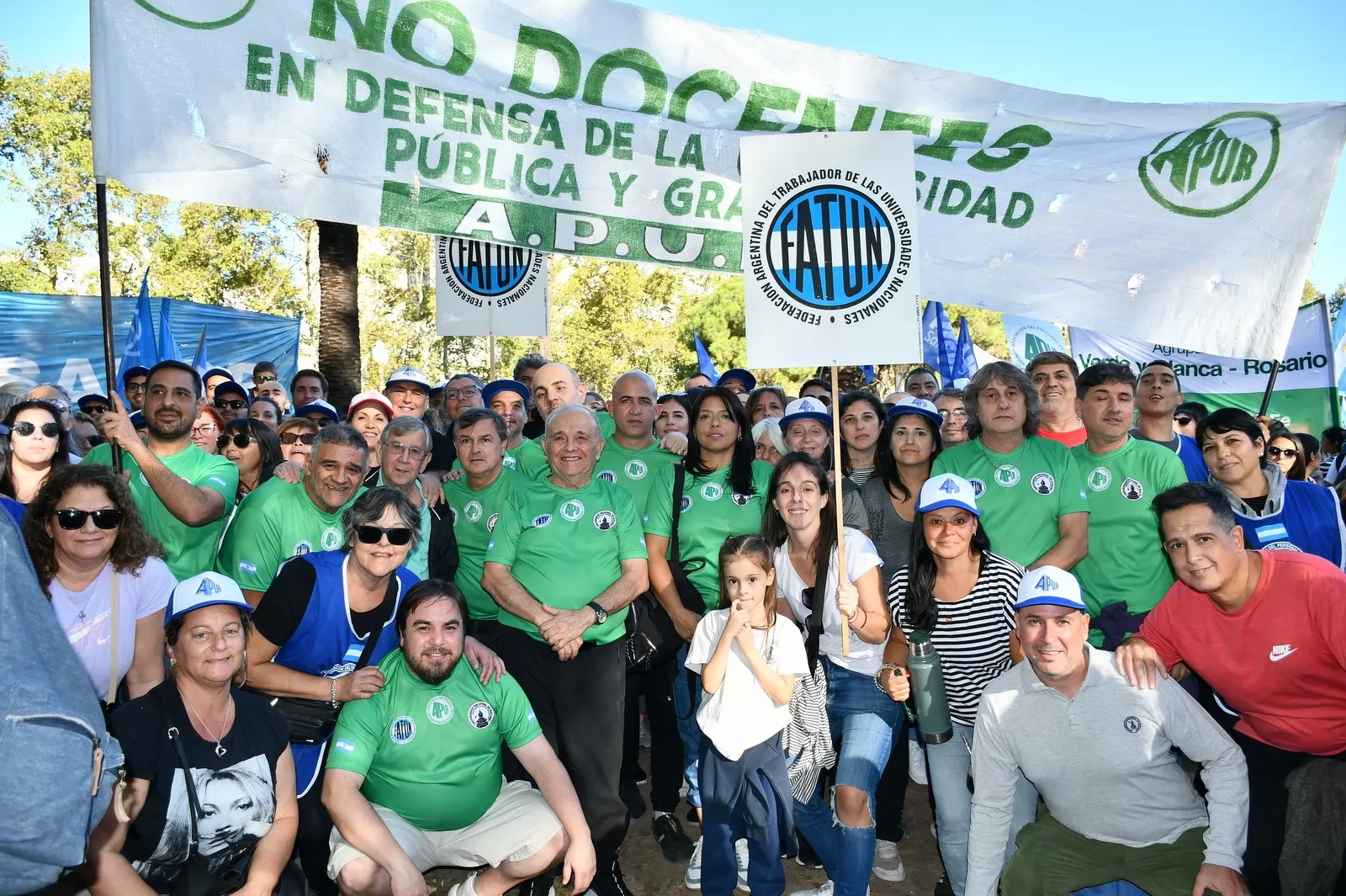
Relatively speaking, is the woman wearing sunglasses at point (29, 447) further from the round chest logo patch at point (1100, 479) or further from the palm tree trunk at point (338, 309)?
the round chest logo patch at point (1100, 479)

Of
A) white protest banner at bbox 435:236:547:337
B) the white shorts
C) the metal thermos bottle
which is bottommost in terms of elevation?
the white shorts

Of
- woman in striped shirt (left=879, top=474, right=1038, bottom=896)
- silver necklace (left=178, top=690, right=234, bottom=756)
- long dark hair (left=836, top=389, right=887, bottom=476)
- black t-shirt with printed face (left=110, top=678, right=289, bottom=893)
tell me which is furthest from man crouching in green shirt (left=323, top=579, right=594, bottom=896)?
long dark hair (left=836, top=389, right=887, bottom=476)

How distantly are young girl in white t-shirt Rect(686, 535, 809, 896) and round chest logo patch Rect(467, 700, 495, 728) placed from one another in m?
0.94

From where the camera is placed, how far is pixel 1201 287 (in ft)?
18.6

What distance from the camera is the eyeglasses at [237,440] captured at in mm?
6152

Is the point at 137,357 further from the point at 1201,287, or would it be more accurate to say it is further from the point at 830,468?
the point at 1201,287

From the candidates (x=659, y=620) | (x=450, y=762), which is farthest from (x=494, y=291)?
(x=450, y=762)

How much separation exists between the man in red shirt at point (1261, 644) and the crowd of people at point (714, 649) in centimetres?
1

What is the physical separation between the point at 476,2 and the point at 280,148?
1.31m

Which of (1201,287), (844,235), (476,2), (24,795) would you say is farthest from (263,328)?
(24,795)

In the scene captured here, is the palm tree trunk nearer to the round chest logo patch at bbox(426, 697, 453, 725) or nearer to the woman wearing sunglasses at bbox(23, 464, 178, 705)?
the woman wearing sunglasses at bbox(23, 464, 178, 705)

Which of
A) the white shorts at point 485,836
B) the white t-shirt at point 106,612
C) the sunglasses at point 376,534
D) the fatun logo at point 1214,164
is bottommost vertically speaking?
the white shorts at point 485,836

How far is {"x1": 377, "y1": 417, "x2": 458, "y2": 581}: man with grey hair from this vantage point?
17.1 ft

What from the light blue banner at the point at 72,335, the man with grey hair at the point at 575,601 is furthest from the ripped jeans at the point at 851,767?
the light blue banner at the point at 72,335
